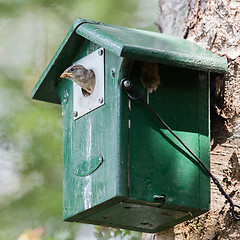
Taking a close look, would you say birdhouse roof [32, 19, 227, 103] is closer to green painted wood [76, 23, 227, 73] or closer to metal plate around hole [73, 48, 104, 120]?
green painted wood [76, 23, 227, 73]

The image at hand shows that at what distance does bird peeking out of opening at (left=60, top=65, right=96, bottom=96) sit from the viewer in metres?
3.81

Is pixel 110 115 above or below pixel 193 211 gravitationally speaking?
above

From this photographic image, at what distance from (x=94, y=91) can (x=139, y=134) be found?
39 centimetres

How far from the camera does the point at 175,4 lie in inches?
188

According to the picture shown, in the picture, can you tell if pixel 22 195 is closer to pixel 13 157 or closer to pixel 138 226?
pixel 13 157

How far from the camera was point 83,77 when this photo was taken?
12.5 feet

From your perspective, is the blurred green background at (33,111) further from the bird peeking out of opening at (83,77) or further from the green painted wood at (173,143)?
the green painted wood at (173,143)

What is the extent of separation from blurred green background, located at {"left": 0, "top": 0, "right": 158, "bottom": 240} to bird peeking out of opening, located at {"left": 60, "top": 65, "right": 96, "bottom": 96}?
120 inches

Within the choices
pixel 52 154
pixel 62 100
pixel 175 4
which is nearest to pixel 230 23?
pixel 175 4

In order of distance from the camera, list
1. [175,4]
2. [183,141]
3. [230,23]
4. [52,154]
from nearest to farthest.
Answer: [183,141] < [230,23] < [175,4] < [52,154]

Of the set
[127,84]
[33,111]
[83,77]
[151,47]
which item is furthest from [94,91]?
[33,111]

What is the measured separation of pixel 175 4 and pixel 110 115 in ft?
4.67

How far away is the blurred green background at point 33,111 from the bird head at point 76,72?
304cm

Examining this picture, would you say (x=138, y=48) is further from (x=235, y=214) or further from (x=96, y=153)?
(x=235, y=214)
